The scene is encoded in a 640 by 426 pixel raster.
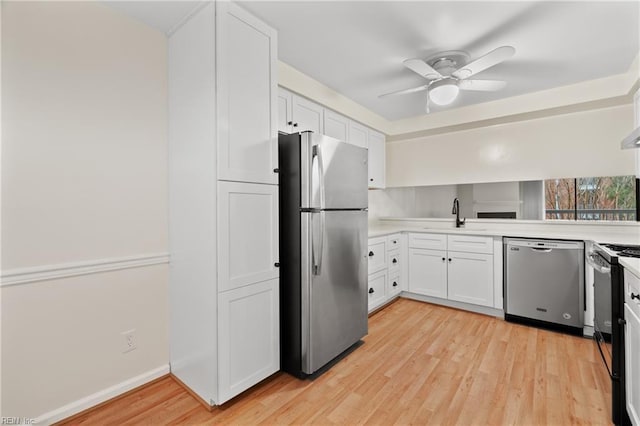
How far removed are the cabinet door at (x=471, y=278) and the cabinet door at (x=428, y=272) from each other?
0.08 meters

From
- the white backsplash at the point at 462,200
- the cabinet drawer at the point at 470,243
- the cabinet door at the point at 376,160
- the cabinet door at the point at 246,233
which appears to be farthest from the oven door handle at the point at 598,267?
the cabinet door at the point at 376,160

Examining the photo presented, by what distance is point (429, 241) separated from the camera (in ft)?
12.4

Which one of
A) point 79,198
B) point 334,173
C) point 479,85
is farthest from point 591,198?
point 79,198

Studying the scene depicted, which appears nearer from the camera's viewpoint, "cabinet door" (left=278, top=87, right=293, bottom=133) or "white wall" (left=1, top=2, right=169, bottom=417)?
"white wall" (left=1, top=2, right=169, bottom=417)

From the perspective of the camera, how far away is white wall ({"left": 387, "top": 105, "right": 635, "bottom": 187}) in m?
3.08

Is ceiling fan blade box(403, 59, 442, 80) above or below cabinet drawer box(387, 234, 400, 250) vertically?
above

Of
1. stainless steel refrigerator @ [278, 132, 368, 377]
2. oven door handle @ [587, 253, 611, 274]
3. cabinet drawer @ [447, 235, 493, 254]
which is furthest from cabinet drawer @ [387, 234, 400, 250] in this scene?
oven door handle @ [587, 253, 611, 274]

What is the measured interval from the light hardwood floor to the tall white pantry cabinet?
16cm

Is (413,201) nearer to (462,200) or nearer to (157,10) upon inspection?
(462,200)

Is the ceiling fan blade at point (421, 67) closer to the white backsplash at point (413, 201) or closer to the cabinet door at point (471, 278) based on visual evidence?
the cabinet door at point (471, 278)

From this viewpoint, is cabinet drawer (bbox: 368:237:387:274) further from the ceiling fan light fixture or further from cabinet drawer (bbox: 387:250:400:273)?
the ceiling fan light fixture

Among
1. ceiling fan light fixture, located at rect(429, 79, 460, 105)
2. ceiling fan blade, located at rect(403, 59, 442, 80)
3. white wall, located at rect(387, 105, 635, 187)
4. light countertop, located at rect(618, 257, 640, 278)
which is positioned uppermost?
ceiling fan blade, located at rect(403, 59, 442, 80)

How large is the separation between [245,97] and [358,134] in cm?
204

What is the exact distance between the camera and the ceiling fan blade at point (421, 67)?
7.03ft
